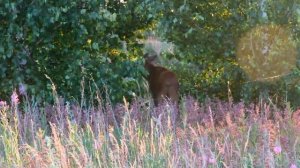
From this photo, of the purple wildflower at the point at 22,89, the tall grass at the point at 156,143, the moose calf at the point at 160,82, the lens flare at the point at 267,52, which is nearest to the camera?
the tall grass at the point at 156,143

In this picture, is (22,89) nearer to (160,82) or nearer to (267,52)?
(160,82)

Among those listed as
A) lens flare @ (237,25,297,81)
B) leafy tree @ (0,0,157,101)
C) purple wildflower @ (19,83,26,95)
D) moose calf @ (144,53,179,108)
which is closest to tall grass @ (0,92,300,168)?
purple wildflower @ (19,83,26,95)

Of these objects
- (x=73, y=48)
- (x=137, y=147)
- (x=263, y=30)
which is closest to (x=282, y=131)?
(x=137, y=147)

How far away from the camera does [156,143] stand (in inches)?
199

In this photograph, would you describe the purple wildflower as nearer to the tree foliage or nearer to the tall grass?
the tree foliage

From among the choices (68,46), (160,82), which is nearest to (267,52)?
(160,82)

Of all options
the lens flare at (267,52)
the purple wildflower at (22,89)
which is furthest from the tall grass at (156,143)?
the lens flare at (267,52)

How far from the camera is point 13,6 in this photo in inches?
261

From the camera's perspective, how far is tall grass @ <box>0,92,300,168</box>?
13.5ft

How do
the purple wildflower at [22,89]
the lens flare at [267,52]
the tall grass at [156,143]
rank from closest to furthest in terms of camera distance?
the tall grass at [156,143], the lens flare at [267,52], the purple wildflower at [22,89]

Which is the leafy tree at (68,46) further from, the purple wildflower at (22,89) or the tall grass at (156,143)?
the tall grass at (156,143)

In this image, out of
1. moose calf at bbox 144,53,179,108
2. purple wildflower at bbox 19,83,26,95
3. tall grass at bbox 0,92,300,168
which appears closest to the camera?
tall grass at bbox 0,92,300,168

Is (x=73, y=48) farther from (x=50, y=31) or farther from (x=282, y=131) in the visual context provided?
(x=282, y=131)

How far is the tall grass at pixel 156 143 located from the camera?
13.5 ft
